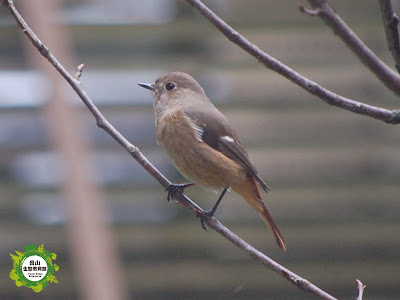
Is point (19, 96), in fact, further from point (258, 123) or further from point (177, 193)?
point (177, 193)

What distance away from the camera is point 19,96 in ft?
15.5

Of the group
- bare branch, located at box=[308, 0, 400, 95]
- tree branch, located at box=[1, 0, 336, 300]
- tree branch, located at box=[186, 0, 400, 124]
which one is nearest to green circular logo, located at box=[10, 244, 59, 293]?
tree branch, located at box=[1, 0, 336, 300]

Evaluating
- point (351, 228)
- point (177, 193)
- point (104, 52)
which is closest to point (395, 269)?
point (351, 228)

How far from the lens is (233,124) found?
4.80 metres

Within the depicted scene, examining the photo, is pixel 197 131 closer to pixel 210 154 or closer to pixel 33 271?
pixel 210 154

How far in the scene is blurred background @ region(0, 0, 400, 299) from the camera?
15.5ft

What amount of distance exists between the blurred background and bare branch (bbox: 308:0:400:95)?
10.9 feet

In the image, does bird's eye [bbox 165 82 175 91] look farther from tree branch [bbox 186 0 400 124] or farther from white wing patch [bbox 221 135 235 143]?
tree branch [bbox 186 0 400 124]

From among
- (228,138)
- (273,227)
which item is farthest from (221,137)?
(273,227)

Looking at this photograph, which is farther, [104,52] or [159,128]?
[104,52]

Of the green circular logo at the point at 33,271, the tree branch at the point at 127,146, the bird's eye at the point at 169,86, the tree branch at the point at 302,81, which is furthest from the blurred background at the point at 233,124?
the tree branch at the point at 302,81

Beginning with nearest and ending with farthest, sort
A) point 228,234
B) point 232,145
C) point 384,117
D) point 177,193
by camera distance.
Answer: point 384,117 → point 228,234 → point 177,193 → point 232,145

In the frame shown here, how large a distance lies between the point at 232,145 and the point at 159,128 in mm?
283

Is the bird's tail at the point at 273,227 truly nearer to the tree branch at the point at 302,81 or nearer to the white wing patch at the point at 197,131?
the white wing patch at the point at 197,131
